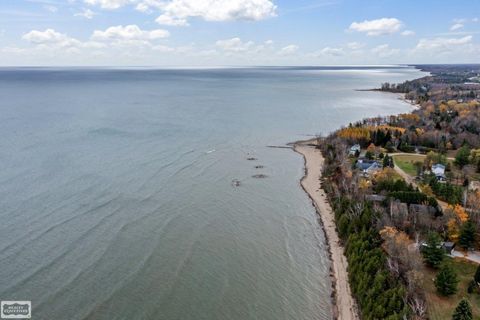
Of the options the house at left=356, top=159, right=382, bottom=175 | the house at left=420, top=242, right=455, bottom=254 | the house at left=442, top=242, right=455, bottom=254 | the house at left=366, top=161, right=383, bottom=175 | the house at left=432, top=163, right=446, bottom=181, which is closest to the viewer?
the house at left=420, top=242, right=455, bottom=254

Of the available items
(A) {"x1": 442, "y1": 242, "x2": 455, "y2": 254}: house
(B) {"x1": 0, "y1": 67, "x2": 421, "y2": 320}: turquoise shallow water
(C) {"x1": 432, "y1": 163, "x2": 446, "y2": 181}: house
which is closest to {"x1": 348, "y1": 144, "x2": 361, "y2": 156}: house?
(B) {"x1": 0, "y1": 67, "x2": 421, "y2": 320}: turquoise shallow water

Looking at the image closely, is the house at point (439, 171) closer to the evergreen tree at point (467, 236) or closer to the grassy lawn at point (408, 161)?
the grassy lawn at point (408, 161)

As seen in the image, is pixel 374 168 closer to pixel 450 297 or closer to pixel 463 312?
pixel 450 297

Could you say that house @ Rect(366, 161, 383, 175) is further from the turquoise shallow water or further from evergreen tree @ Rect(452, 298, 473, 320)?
evergreen tree @ Rect(452, 298, 473, 320)

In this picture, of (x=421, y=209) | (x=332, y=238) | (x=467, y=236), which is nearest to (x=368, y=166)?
(x=421, y=209)

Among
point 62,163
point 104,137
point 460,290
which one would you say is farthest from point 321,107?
point 460,290

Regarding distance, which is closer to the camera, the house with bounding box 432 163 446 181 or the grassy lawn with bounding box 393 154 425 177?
the house with bounding box 432 163 446 181
